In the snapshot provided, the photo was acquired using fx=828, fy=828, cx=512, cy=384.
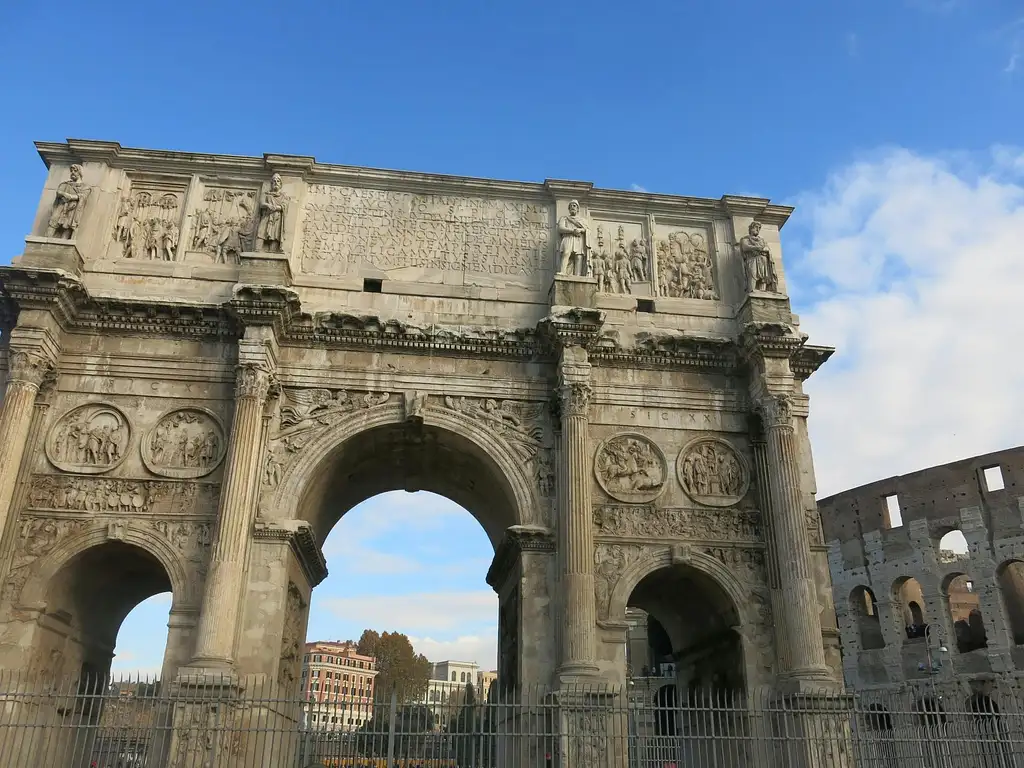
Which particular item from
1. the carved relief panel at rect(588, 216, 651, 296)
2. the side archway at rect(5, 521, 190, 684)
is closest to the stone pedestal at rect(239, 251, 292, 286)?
the side archway at rect(5, 521, 190, 684)

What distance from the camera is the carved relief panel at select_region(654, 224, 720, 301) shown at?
15.4 metres

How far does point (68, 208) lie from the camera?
1402 centimetres

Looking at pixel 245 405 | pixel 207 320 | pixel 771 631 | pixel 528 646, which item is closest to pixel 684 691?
pixel 771 631

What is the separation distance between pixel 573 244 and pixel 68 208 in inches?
341

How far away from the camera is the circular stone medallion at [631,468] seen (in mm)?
13734

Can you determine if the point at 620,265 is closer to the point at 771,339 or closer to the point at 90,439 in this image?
the point at 771,339

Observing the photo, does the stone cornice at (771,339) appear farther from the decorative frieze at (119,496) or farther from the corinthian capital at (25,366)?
the corinthian capital at (25,366)

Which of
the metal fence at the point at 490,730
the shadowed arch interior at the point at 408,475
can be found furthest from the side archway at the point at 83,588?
the shadowed arch interior at the point at 408,475

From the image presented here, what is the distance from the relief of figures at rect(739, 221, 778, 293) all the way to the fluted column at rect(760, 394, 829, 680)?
89.2 inches

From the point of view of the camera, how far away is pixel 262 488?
42.5 ft

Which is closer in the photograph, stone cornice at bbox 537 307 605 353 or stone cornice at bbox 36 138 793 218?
stone cornice at bbox 537 307 605 353

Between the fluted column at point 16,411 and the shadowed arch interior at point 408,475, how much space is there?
4.16m

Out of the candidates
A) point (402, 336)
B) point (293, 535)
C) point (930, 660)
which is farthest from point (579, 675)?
point (930, 660)

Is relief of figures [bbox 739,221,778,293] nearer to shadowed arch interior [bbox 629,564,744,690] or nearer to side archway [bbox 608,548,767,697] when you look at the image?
side archway [bbox 608,548,767,697]
